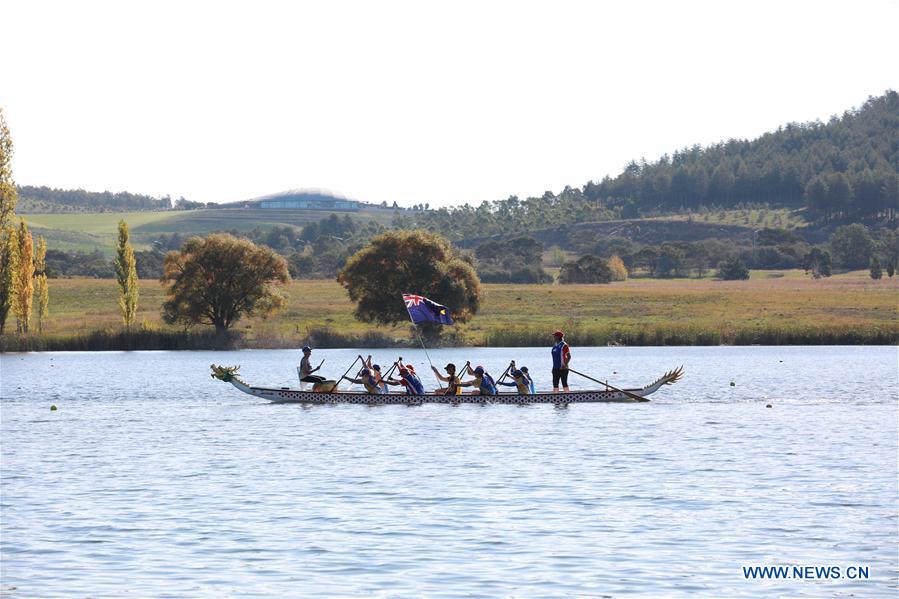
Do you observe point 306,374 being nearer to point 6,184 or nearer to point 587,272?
point 6,184

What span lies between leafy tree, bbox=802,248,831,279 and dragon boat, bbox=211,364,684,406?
121319 millimetres

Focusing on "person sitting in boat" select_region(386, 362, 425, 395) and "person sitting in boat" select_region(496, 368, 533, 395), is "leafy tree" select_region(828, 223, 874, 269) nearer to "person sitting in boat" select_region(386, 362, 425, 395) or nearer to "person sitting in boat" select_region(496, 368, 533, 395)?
"person sitting in boat" select_region(496, 368, 533, 395)

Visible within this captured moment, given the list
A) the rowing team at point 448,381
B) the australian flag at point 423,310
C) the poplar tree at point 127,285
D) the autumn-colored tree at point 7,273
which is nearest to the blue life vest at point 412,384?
the rowing team at point 448,381

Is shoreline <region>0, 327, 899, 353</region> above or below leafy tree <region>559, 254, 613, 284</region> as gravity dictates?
below

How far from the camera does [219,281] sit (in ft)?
327

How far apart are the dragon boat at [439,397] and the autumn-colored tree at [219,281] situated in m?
49.0

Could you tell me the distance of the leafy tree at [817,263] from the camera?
169125mm

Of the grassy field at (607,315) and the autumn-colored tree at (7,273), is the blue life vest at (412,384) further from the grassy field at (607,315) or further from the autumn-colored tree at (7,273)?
the autumn-colored tree at (7,273)

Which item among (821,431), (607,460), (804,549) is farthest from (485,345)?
(804,549)

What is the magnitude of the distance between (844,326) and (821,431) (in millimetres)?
52460

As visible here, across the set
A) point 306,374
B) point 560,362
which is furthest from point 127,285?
point 560,362

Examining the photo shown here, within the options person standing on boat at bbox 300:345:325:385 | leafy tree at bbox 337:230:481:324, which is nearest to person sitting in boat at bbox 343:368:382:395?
person standing on boat at bbox 300:345:325:385

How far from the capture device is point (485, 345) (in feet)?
320

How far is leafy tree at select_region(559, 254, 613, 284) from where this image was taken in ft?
531
